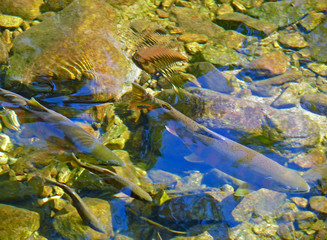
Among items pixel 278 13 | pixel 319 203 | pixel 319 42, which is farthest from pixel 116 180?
pixel 278 13

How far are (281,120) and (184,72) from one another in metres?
1.55

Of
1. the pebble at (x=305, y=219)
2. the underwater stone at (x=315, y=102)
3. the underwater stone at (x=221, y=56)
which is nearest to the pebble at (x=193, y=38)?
the underwater stone at (x=221, y=56)

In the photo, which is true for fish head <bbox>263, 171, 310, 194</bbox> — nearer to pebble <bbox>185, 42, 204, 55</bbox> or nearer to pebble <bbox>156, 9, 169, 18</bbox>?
pebble <bbox>185, 42, 204, 55</bbox>

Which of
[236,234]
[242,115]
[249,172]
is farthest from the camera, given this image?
[242,115]

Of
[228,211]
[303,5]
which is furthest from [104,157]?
[303,5]

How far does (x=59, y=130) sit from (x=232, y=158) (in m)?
1.91

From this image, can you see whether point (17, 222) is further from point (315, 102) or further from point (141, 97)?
point (315, 102)

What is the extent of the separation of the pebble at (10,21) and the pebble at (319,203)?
4878 millimetres

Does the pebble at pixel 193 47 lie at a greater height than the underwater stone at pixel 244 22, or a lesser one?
lesser

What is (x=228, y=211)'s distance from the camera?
294cm

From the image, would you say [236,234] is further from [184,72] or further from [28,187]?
[184,72]

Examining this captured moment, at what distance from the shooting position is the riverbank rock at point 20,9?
4723 mm

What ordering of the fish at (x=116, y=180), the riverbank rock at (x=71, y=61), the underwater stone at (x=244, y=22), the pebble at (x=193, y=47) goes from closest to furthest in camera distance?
the fish at (x=116, y=180), the riverbank rock at (x=71, y=61), the pebble at (x=193, y=47), the underwater stone at (x=244, y=22)

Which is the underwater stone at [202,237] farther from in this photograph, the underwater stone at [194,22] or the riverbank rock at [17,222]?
the underwater stone at [194,22]
